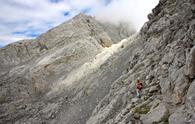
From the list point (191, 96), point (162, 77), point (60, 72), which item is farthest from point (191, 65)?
point (60, 72)

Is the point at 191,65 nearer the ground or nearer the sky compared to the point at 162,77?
nearer the ground

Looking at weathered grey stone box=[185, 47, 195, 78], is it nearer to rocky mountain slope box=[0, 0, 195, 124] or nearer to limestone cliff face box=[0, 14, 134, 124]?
rocky mountain slope box=[0, 0, 195, 124]

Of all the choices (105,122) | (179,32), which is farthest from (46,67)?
(179,32)

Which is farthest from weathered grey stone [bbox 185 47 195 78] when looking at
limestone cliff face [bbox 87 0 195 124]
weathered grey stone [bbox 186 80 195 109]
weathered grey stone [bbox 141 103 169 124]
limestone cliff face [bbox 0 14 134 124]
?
limestone cliff face [bbox 0 14 134 124]

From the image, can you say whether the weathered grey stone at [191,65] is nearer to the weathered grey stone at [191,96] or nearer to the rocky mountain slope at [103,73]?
the rocky mountain slope at [103,73]

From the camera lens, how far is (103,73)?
153 ft

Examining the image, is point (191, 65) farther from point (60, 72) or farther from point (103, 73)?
point (60, 72)

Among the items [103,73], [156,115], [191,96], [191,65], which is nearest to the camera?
[191,96]

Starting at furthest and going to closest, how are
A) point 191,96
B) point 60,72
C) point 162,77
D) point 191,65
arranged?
point 60,72
point 162,77
point 191,65
point 191,96

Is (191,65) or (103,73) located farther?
(103,73)

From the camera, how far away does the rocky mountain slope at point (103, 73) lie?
20.4 meters

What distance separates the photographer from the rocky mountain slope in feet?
66.8

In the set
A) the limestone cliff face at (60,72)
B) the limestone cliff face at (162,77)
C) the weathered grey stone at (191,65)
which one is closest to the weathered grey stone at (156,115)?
the limestone cliff face at (162,77)

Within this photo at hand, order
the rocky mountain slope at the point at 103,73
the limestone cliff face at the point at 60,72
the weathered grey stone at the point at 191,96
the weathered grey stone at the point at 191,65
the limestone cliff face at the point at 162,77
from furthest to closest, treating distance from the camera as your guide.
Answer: the limestone cliff face at the point at 60,72
the rocky mountain slope at the point at 103,73
the limestone cliff face at the point at 162,77
the weathered grey stone at the point at 191,65
the weathered grey stone at the point at 191,96
